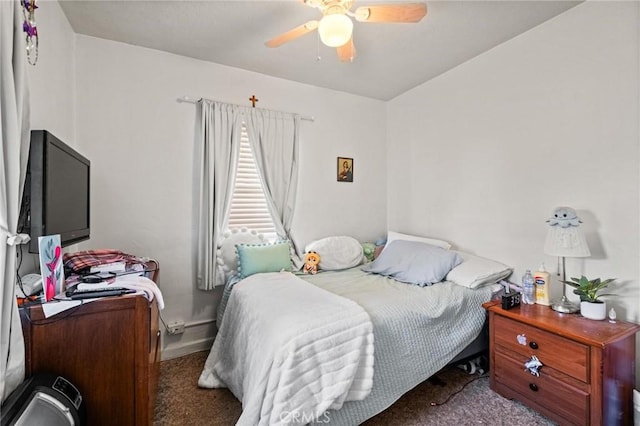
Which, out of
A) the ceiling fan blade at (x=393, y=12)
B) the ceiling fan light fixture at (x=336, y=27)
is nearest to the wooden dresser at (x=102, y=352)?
the ceiling fan light fixture at (x=336, y=27)

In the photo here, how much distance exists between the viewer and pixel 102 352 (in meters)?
1.23

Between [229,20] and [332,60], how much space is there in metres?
0.92

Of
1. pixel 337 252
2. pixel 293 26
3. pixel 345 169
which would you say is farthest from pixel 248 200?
pixel 293 26

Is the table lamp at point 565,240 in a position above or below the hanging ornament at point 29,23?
below

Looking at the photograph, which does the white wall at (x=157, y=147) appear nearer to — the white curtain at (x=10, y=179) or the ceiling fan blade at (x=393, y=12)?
the white curtain at (x=10, y=179)

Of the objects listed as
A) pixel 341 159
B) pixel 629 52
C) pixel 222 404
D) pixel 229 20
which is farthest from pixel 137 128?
pixel 629 52

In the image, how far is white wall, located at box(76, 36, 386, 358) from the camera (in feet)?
7.42

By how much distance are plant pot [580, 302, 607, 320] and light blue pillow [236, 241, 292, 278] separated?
1995 millimetres

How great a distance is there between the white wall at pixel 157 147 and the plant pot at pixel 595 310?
2.18m

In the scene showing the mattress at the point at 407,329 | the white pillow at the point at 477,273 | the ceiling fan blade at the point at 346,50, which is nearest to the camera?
the mattress at the point at 407,329

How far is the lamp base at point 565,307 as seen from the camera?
181 centimetres

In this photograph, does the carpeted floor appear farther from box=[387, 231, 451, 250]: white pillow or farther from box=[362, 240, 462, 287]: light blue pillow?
box=[387, 231, 451, 250]: white pillow

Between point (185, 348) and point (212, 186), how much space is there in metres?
1.39

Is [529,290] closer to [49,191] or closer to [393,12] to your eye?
[393,12]
